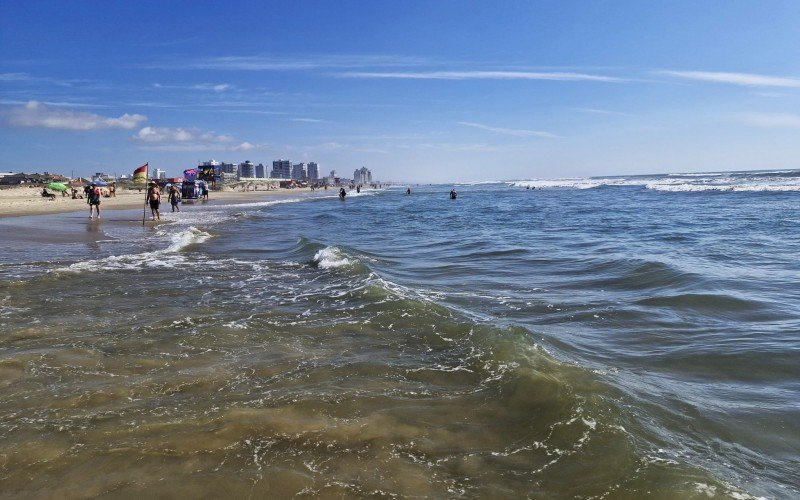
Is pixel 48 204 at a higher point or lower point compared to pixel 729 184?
lower

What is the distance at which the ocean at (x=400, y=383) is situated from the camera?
3.31 meters

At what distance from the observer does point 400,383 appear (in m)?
4.98

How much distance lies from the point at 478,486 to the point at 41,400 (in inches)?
159

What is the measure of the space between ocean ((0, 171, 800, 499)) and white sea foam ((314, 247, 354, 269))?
1.22m

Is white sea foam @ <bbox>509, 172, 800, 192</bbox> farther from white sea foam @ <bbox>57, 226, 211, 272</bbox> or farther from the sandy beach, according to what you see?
the sandy beach

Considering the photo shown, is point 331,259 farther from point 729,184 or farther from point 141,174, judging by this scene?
point 729,184

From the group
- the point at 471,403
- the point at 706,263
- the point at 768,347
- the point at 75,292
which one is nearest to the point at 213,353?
A: the point at 471,403

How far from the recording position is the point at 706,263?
12211 millimetres

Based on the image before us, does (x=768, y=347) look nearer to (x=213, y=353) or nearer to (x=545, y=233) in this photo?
(x=213, y=353)

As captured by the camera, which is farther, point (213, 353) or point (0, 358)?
point (213, 353)

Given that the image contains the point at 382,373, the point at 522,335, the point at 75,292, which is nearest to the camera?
the point at 382,373

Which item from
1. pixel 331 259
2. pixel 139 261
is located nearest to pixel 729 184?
pixel 331 259

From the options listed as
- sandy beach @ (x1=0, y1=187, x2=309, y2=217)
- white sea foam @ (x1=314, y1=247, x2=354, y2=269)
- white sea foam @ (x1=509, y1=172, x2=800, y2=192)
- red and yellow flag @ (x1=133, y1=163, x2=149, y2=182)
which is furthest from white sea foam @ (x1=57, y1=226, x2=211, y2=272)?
white sea foam @ (x1=509, y1=172, x2=800, y2=192)

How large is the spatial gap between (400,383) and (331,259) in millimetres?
8780
